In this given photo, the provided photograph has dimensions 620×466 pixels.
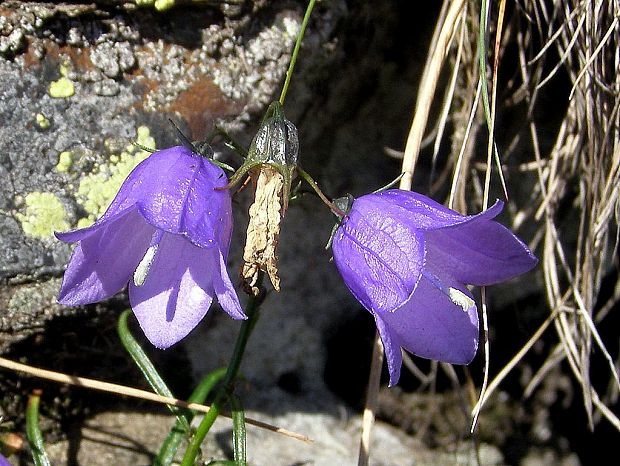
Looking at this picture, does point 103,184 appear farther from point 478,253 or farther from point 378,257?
point 478,253

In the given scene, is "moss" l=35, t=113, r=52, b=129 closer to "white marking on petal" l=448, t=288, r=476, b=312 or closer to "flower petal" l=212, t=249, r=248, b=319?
"flower petal" l=212, t=249, r=248, b=319

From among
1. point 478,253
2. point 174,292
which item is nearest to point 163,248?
point 174,292

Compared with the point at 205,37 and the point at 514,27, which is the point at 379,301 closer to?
the point at 205,37

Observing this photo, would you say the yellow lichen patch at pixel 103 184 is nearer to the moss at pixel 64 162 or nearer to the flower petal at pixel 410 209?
the moss at pixel 64 162

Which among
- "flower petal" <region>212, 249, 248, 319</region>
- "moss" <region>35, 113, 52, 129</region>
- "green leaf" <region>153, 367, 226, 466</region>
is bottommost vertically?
"green leaf" <region>153, 367, 226, 466</region>

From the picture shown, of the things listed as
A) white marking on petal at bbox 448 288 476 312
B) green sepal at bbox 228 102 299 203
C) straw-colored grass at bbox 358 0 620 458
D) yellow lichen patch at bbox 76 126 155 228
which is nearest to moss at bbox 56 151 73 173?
yellow lichen patch at bbox 76 126 155 228

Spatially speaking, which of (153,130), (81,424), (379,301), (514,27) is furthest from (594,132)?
(81,424)
